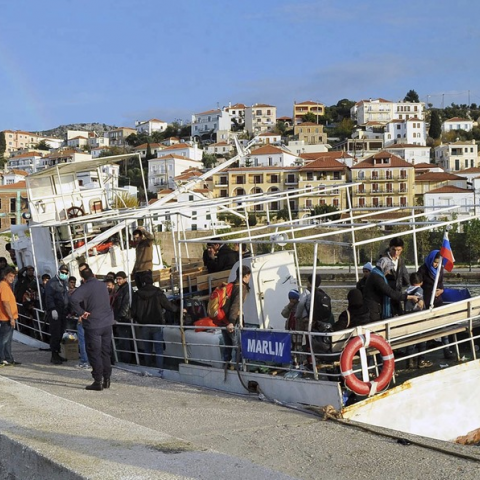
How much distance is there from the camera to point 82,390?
9680 millimetres

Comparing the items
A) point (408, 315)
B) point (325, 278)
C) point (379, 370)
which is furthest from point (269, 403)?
point (325, 278)

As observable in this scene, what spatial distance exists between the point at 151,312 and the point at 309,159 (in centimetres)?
10476

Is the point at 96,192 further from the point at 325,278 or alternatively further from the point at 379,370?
the point at 325,278

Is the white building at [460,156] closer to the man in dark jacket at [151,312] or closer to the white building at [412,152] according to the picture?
the white building at [412,152]

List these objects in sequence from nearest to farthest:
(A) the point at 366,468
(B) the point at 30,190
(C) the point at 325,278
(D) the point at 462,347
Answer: (A) the point at 366,468 → (D) the point at 462,347 → (B) the point at 30,190 → (C) the point at 325,278

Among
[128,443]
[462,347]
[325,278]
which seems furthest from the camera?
[325,278]

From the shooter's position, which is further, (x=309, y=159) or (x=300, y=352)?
(x=309, y=159)

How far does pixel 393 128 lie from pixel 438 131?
17.2 m

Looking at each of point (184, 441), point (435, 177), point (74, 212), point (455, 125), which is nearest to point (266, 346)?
point (184, 441)

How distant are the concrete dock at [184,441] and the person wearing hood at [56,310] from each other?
149 centimetres

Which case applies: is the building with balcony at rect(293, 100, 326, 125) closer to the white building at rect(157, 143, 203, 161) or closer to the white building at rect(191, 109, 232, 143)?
the white building at rect(191, 109, 232, 143)

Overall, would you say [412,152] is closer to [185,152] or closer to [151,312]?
[185,152]

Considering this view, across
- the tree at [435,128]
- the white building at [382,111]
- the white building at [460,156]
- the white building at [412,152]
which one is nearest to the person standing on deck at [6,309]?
the white building at [412,152]

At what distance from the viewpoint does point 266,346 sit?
9.33 meters
